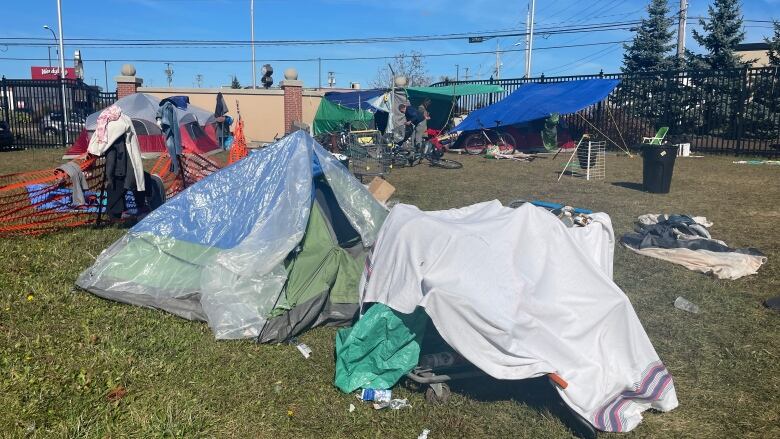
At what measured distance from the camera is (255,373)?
4.28 metres

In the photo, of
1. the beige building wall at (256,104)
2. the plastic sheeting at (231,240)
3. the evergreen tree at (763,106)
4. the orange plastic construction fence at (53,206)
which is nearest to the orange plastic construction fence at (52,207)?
the orange plastic construction fence at (53,206)

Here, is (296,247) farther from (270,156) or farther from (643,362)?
(643,362)

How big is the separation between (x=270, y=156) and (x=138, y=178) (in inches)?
112

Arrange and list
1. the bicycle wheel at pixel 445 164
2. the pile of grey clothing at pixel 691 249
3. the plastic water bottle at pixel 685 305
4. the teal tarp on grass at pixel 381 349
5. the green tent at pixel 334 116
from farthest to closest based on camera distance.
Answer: the green tent at pixel 334 116
the bicycle wheel at pixel 445 164
the pile of grey clothing at pixel 691 249
the plastic water bottle at pixel 685 305
the teal tarp on grass at pixel 381 349

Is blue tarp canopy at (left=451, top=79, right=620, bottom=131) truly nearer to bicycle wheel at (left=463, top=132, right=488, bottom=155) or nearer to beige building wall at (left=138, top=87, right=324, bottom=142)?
bicycle wheel at (left=463, top=132, right=488, bottom=155)

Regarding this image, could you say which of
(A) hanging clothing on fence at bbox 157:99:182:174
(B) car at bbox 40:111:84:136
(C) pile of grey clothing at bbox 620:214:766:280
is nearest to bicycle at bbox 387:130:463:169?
(A) hanging clothing on fence at bbox 157:99:182:174

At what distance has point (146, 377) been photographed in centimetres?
417

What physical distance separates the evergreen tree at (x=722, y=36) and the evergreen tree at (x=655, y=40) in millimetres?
3064

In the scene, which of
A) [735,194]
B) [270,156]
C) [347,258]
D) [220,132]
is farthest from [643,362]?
[220,132]

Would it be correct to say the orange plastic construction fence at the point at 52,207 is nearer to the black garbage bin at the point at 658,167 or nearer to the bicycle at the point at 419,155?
the bicycle at the point at 419,155

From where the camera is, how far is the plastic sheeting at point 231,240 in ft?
16.5

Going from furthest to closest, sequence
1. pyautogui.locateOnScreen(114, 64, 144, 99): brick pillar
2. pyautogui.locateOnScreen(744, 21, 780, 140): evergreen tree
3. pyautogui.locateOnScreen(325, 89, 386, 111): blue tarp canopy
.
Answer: pyautogui.locateOnScreen(114, 64, 144, 99): brick pillar, pyautogui.locateOnScreen(325, 89, 386, 111): blue tarp canopy, pyautogui.locateOnScreen(744, 21, 780, 140): evergreen tree

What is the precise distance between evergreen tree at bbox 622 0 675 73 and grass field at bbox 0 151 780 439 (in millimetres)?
24379

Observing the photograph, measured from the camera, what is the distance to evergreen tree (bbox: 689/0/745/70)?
79.5 ft
